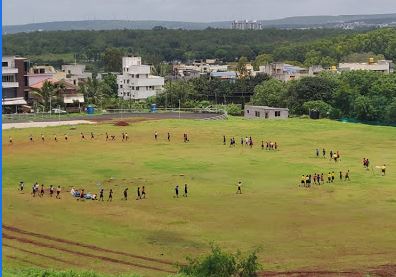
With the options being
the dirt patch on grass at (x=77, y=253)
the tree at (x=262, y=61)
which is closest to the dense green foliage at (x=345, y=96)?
the dirt patch on grass at (x=77, y=253)

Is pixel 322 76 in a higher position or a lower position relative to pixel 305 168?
higher

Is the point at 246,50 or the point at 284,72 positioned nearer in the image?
the point at 284,72

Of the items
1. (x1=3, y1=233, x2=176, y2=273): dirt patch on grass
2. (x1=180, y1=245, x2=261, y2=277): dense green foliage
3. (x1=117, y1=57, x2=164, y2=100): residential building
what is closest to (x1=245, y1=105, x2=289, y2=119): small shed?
(x1=117, y1=57, x2=164, y2=100): residential building

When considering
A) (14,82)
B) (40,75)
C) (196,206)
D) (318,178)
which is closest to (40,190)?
(196,206)

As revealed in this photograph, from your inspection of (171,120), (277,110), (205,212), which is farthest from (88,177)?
(277,110)

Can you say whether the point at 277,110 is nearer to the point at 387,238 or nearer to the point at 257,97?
the point at 257,97

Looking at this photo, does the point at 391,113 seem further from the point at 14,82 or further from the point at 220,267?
the point at 220,267

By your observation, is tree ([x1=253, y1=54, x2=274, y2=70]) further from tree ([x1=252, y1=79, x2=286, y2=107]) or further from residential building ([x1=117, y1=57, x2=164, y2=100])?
tree ([x1=252, y1=79, x2=286, y2=107])
